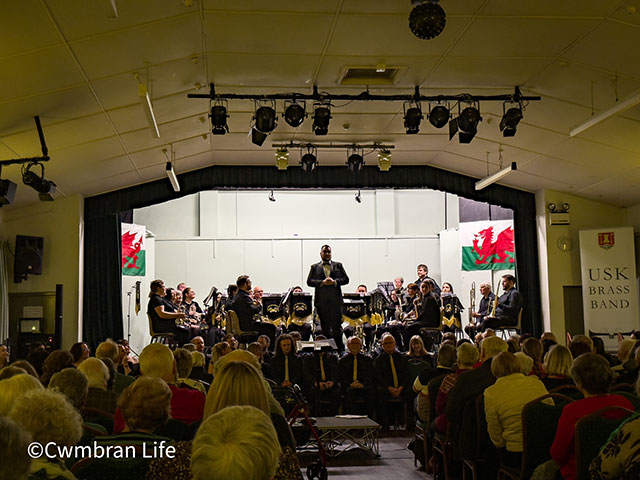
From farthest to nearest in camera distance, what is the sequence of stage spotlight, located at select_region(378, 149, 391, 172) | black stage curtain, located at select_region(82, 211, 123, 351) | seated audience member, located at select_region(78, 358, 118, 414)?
black stage curtain, located at select_region(82, 211, 123, 351) → stage spotlight, located at select_region(378, 149, 391, 172) → seated audience member, located at select_region(78, 358, 118, 414)

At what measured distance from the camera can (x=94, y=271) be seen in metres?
13.3

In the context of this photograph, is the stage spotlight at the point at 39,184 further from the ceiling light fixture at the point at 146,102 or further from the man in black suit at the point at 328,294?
the man in black suit at the point at 328,294

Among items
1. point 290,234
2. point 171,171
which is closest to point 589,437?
point 171,171

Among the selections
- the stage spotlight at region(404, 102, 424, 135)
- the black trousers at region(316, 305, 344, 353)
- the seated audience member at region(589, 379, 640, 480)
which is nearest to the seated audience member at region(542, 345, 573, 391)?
the seated audience member at region(589, 379, 640, 480)

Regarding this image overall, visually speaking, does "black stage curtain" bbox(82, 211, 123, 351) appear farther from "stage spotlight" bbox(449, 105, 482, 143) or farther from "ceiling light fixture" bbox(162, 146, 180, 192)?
"stage spotlight" bbox(449, 105, 482, 143)

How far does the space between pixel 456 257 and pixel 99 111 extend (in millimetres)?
10415

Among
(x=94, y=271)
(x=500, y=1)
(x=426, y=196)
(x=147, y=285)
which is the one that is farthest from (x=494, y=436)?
(x=426, y=196)

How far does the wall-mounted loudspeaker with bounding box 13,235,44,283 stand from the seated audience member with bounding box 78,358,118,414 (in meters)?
7.63

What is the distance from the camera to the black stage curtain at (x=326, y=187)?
13258mm

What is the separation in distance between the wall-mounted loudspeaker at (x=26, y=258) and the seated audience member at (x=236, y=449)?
10812mm

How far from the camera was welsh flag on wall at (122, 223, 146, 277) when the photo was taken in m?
15.3

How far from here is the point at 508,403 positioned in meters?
4.50

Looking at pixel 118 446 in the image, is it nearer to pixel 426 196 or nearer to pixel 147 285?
pixel 147 285

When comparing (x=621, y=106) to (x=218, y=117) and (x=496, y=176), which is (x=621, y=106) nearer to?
Result: (x=496, y=176)
